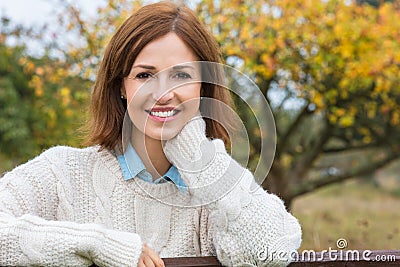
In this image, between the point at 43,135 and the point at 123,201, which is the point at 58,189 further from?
the point at 43,135

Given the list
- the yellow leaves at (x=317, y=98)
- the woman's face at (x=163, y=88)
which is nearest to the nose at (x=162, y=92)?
the woman's face at (x=163, y=88)

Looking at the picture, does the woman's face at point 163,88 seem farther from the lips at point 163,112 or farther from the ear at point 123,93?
the ear at point 123,93

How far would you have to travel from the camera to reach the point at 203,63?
2.11 meters

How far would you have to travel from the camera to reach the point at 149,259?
5.77ft

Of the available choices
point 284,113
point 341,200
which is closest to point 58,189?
point 284,113

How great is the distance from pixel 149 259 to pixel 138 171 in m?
0.38

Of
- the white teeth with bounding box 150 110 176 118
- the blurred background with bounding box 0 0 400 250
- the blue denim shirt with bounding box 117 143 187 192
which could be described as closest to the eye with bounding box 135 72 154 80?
→ the white teeth with bounding box 150 110 176 118

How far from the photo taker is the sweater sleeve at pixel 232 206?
6.22 feet

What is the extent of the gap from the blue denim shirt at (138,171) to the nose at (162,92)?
0.22 metres

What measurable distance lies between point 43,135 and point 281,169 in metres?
2.17

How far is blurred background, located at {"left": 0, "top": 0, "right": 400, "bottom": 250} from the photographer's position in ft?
16.1

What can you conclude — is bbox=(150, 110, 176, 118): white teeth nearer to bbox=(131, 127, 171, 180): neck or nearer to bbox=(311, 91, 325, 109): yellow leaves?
bbox=(131, 127, 171, 180): neck

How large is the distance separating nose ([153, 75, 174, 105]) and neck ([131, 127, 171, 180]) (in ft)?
0.57

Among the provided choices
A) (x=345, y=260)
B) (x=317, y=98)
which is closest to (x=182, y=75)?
(x=345, y=260)
